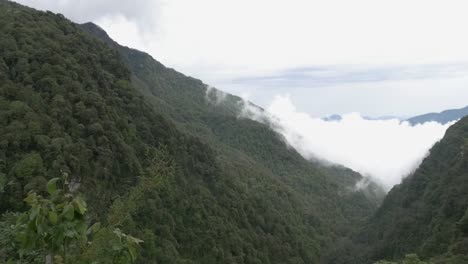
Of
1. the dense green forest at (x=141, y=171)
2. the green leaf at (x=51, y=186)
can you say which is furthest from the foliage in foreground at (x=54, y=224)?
the dense green forest at (x=141, y=171)

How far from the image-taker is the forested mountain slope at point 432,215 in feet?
211

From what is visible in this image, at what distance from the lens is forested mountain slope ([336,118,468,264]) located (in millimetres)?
64312

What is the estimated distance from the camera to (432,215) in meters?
86.1

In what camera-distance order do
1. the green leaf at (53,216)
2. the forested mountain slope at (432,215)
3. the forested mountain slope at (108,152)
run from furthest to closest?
the forested mountain slope at (432,215) → the forested mountain slope at (108,152) → the green leaf at (53,216)

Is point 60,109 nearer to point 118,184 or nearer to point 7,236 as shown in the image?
point 118,184

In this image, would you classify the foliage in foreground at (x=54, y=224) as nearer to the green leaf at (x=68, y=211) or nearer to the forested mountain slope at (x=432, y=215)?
the green leaf at (x=68, y=211)

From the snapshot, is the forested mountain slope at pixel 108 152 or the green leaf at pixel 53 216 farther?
the forested mountain slope at pixel 108 152

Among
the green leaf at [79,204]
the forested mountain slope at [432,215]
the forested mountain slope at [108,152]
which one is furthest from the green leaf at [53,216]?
the forested mountain slope at [432,215]

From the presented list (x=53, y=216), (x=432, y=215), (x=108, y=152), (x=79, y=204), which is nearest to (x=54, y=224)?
(x=53, y=216)

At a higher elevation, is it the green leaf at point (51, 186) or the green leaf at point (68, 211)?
the green leaf at point (51, 186)

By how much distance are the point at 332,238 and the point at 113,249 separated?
148m

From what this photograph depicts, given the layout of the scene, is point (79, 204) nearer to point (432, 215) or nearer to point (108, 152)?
point (108, 152)

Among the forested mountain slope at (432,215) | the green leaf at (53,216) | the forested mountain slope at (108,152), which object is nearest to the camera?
the green leaf at (53,216)

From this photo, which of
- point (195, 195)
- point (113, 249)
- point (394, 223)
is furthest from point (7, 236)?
point (394, 223)
